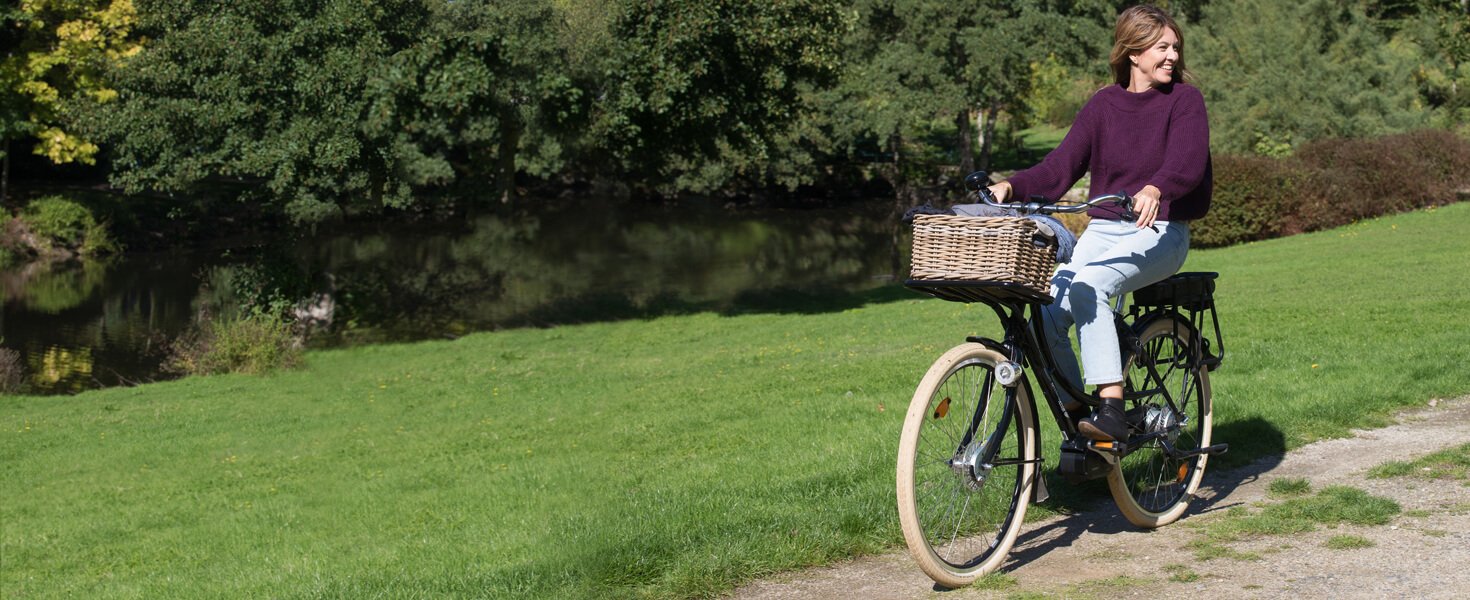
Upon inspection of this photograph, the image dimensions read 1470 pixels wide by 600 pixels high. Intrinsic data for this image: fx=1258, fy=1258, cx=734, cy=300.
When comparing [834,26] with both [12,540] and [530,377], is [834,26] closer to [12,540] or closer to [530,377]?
[530,377]

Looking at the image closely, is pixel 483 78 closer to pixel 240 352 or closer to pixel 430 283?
pixel 240 352

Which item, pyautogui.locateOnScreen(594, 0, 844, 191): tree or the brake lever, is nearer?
the brake lever

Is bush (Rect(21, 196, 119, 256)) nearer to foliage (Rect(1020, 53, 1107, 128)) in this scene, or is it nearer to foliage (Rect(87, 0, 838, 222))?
foliage (Rect(87, 0, 838, 222))

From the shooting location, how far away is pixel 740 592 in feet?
16.1

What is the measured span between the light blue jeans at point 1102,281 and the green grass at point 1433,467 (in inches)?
72.3

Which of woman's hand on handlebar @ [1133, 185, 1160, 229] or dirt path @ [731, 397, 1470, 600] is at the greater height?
woman's hand on handlebar @ [1133, 185, 1160, 229]

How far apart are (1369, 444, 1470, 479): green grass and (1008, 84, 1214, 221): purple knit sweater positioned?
189 centimetres

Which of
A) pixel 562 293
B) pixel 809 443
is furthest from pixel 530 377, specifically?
pixel 562 293

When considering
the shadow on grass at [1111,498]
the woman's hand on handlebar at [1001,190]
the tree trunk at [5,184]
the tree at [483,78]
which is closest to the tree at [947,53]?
the tree at [483,78]

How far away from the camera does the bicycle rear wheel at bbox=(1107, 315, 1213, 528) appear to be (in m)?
5.56

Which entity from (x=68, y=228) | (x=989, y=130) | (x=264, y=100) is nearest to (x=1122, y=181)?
(x=264, y=100)

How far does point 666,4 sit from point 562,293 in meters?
10.8

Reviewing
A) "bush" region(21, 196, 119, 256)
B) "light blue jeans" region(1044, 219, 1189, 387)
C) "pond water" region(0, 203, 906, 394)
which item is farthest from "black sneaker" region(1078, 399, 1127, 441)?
"bush" region(21, 196, 119, 256)

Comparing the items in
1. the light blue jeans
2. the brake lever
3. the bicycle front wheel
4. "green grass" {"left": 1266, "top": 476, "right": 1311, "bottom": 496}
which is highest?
the brake lever
